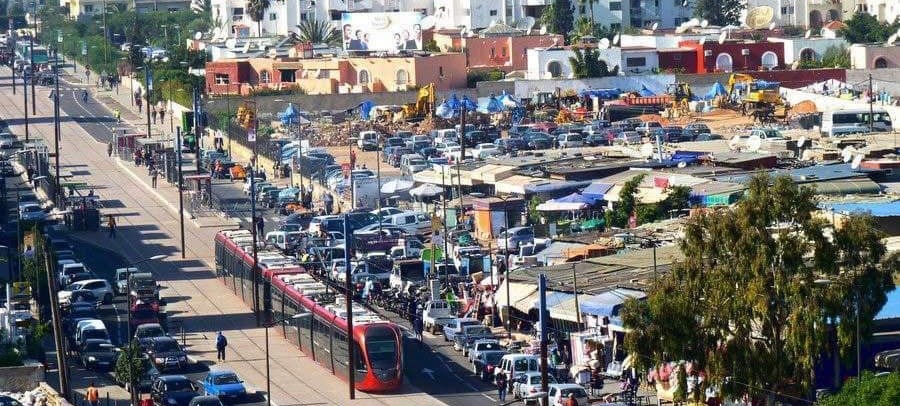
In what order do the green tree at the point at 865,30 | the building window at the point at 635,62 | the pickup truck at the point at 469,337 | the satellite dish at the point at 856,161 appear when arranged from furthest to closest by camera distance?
the green tree at the point at 865,30 < the building window at the point at 635,62 < the satellite dish at the point at 856,161 < the pickup truck at the point at 469,337

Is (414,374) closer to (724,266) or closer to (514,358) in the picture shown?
(514,358)

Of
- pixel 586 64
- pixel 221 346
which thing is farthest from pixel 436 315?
pixel 586 64

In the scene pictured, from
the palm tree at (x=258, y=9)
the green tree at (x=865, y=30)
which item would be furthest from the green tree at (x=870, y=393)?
the palm tree at (x=258, y=9)

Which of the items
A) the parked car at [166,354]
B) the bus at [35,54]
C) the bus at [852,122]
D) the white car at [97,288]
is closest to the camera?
the parked car at [166,354]

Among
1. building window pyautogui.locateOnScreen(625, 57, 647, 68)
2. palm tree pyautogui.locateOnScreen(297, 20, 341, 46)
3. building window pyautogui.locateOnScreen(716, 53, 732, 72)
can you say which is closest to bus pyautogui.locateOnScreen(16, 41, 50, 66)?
palm tree pyautogui.locateOnScreen(297, 20, 341, 46)

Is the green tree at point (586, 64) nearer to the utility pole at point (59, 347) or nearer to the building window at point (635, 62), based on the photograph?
the building window at point (635, 62)
